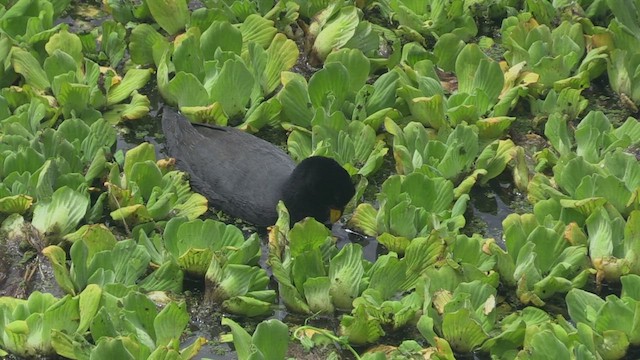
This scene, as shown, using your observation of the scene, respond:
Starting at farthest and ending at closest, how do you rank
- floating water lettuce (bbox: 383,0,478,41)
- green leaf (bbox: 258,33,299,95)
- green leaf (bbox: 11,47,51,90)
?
1. floating water lettuce (bbox: 383,0,478,41)
2. green leaf (bbox: 258,33,299,95)
3. green leaf (bbox: 11,47,51,90)

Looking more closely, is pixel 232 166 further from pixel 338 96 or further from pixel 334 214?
pixel 338 96

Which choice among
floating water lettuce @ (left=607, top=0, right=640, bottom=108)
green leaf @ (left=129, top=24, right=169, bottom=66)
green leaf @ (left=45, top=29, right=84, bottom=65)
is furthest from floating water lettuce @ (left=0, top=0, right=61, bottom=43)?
floating water lettuce @ (left=607, top=0, right=640, bottom=108)

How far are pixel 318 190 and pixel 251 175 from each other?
416mm

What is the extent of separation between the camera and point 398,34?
7066mm

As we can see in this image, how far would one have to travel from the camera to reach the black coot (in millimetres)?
5395

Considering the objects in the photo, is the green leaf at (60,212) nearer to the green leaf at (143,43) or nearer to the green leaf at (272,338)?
the green leaf at (272,338)

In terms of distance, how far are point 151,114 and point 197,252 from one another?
1.69 metres

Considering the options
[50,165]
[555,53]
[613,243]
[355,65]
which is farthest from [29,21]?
[613,243]

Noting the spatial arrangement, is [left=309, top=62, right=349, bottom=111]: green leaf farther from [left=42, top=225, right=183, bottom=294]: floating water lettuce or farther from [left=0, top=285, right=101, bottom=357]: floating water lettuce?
[left=0, top=285, right=101, bottom=357]: floating water lettuce

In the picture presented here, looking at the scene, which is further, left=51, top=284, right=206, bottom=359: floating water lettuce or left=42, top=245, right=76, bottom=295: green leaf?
left=42, top=245, right=76, bottom=295: green leaf

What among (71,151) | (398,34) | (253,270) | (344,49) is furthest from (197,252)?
(398,34)

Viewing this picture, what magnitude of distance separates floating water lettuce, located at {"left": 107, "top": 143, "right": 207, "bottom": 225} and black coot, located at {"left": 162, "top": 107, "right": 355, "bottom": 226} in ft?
0.44

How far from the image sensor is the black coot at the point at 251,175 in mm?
5395

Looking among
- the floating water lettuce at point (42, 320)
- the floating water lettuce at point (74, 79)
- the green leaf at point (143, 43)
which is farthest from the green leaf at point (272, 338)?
the green leaf at point (143, 43)
